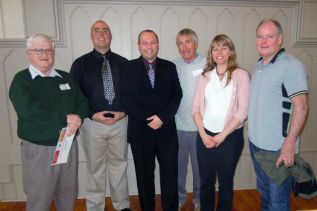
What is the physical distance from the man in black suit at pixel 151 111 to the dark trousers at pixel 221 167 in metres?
0.28

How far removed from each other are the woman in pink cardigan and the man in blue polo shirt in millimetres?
119

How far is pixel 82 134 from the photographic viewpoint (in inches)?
96.5

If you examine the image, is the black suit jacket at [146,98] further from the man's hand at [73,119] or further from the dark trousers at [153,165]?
the man's hand at [73,119]

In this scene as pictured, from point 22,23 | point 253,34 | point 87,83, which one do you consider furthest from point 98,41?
point 253,34

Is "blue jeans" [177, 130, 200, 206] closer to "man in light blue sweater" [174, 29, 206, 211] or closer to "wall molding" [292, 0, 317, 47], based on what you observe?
"man in light blue sweater" [174, 29, 206, 211]

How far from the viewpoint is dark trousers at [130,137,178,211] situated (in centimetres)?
216

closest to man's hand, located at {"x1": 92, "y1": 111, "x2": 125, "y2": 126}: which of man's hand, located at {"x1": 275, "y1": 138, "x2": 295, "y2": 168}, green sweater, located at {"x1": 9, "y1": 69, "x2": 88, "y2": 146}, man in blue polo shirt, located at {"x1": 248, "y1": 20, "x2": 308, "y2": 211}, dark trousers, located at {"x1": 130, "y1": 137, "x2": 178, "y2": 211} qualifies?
dark trousers, located at {"x1": 130, "y1": 137, "x2": 178, "y2": 211}

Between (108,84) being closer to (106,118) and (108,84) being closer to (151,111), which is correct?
(106,118)

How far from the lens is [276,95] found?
1.69 meters

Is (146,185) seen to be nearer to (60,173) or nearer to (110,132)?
(110,132)

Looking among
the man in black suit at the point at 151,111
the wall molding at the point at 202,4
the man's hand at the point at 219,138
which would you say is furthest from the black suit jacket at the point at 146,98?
the wall molding at the point at 202,4

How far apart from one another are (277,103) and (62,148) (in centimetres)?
146

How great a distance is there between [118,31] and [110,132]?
103cm

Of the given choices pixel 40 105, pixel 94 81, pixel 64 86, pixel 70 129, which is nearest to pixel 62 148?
pixel 70 129
